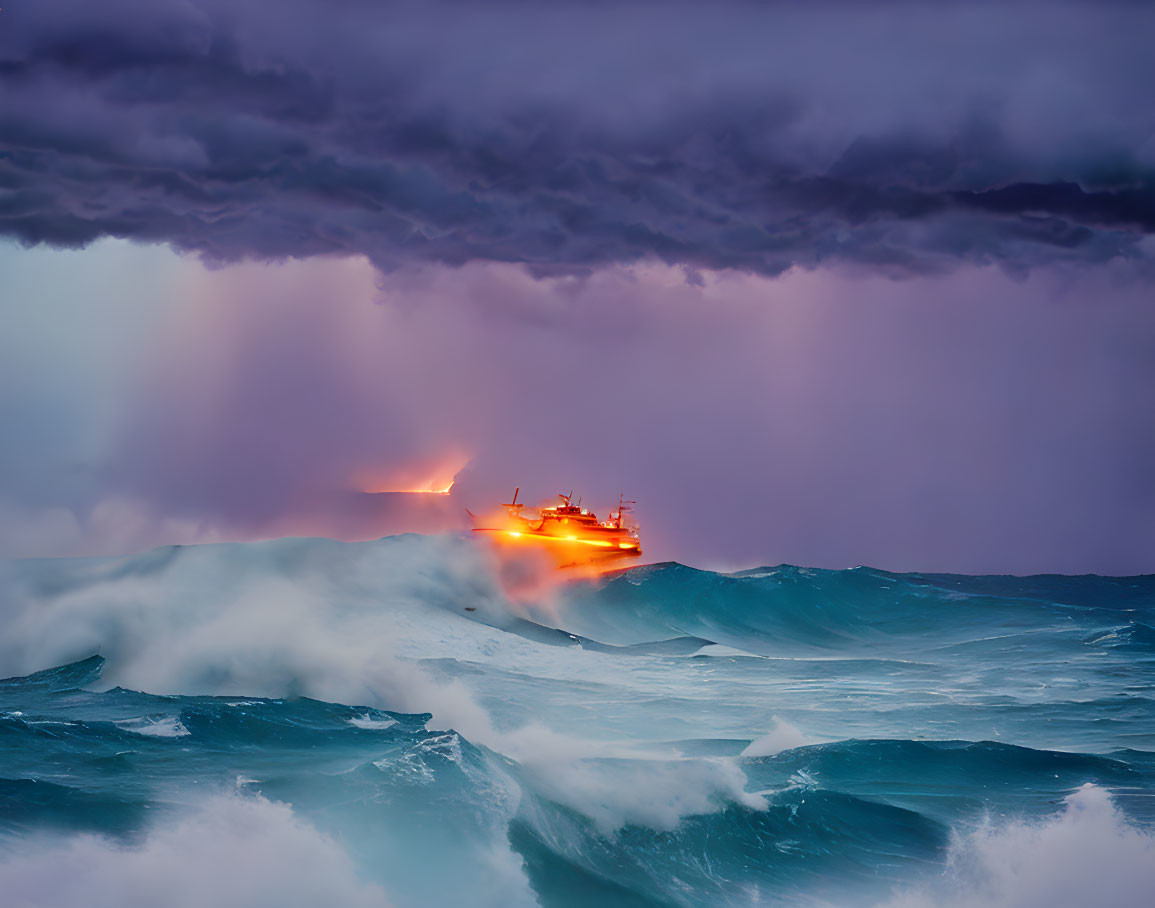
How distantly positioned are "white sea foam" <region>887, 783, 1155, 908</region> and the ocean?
44mm

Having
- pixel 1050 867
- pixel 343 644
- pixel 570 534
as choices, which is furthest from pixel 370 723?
pixel 570 534

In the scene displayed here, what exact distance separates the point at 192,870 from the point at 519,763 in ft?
21.5

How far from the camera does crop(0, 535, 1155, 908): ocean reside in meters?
11.6

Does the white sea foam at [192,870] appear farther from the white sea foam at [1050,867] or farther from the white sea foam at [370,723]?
the white sea foam at [1050,867]

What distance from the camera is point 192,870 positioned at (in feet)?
34.8

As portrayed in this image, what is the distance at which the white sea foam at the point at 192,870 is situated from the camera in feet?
33.0

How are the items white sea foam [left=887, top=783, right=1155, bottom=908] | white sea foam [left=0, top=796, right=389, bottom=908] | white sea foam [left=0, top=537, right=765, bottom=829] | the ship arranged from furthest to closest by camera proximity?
the ship
white sea foam [left=0, top=537, right=765, bottom=829]
white sea foam [left=887, top=783, right=1155, bottom=908]
white sea foam [left=0, top=796, right=389, bottom=908]

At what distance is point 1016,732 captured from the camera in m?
19.9

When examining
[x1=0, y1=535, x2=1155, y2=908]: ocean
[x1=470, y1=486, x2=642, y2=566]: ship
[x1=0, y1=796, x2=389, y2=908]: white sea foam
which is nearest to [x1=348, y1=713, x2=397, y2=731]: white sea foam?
[x1=0, y1=535, x2=1155, y2=908]: ocean

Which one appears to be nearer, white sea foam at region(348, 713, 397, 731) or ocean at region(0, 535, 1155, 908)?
ocean at region(0, 535, 1155, 908)

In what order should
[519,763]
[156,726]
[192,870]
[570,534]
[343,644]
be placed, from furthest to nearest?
A: 1. [570,534]
2. [343,644]
3. [156,726]
4. [519,763]
5. [192,870]

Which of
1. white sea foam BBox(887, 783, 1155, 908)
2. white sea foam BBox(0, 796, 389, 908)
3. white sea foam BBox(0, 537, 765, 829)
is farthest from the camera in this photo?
white sea foam BBox(0, 537, 765, 829)

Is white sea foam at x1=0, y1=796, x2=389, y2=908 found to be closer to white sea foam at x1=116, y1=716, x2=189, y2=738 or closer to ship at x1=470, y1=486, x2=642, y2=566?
white sea foam at x1=116, y1=716, x2=189, y2=738

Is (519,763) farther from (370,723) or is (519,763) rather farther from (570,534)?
(570,534)
